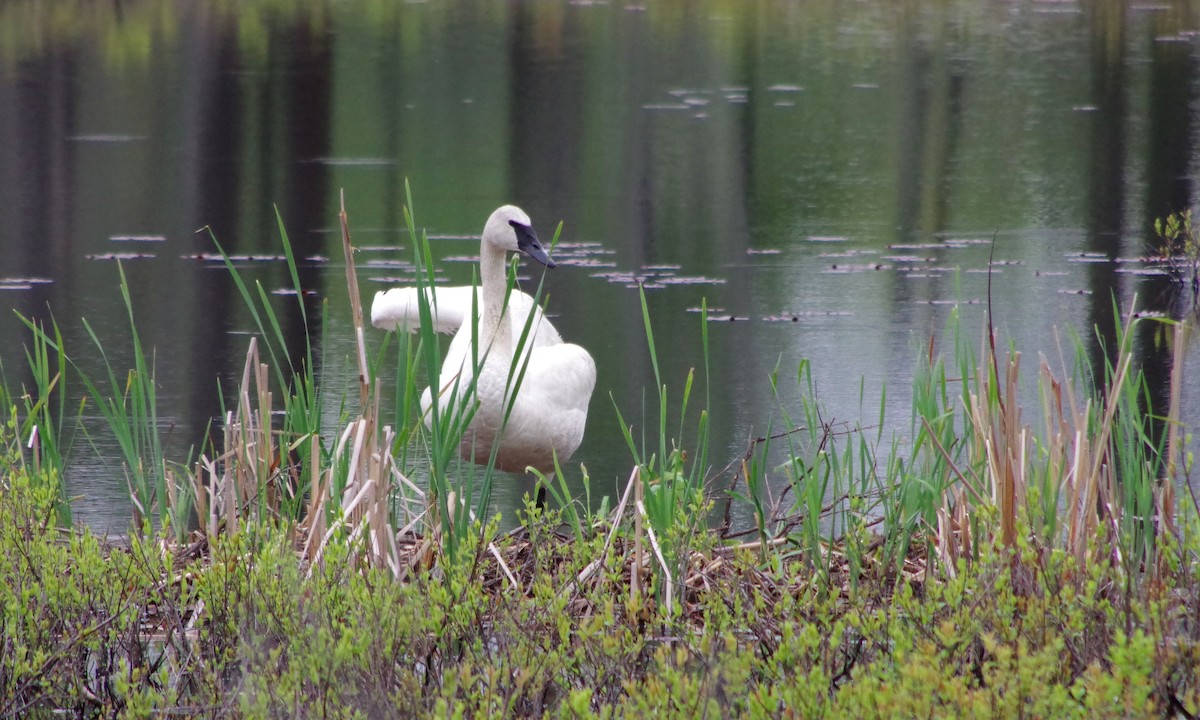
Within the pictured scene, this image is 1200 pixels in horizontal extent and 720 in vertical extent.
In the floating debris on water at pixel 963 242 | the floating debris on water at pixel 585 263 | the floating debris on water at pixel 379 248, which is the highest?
the floating debris on water at pixel 963 242

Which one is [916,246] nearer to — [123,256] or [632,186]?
[632,186]

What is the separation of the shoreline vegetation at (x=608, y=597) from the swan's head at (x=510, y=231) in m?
1.64

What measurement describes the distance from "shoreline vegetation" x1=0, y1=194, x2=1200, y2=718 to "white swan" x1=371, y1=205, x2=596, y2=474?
3.01 feet

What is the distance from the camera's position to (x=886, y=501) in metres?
4.49

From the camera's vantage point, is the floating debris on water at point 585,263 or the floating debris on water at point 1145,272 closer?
the floating debris on water at point 1145,272

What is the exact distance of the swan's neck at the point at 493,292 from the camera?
20.6 ft

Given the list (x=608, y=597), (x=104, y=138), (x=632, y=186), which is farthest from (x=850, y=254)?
(x=104, y=138)

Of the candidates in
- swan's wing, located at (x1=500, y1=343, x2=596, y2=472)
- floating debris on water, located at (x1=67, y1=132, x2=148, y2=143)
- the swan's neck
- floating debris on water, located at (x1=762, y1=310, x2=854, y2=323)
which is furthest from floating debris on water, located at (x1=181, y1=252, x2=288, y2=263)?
floating debris on water, located at (x1=67, y1=132, x2=148, y2=143)

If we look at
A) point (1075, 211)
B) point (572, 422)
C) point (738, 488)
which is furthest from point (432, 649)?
point (1075, 211)

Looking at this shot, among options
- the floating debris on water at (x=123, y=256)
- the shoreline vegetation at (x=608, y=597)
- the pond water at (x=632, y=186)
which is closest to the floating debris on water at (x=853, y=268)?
the pond water at (x=632, y=186)

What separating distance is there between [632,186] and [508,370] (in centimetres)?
962

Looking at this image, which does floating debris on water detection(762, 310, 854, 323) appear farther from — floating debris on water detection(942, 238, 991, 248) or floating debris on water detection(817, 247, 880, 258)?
floating debris on water detection(942, 238, 991, 248)

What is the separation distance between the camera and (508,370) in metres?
6.20

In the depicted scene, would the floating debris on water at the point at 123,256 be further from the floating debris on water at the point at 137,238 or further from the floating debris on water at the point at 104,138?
the floating debris on water at the point at 104,138
